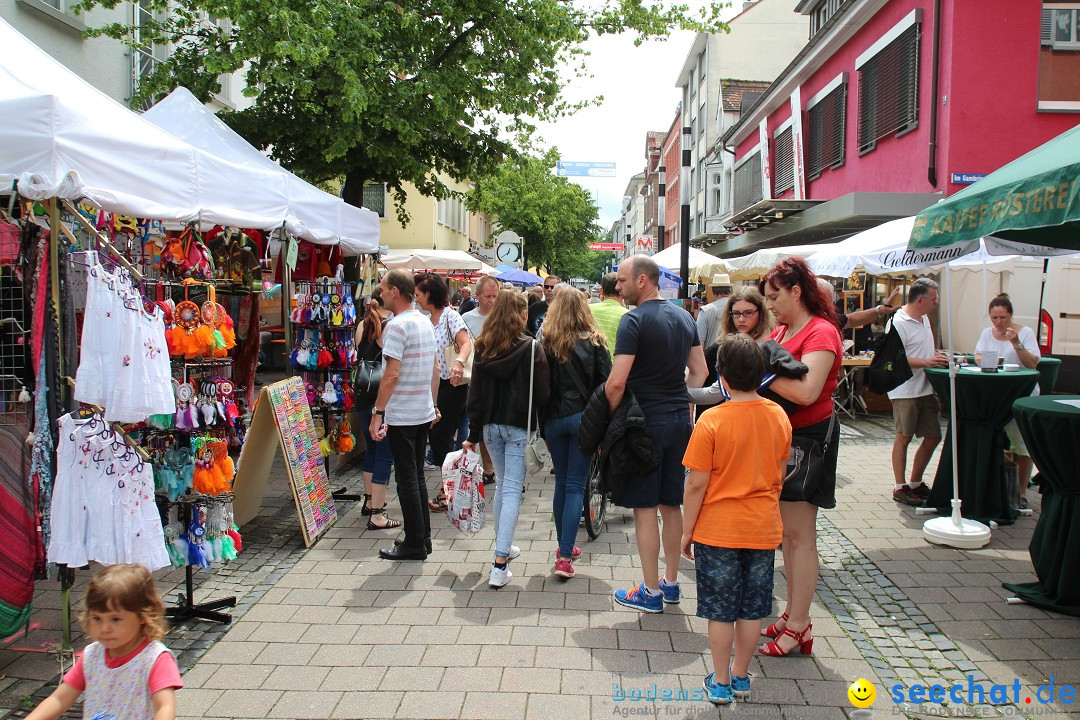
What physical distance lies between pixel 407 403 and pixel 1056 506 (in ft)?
12.4

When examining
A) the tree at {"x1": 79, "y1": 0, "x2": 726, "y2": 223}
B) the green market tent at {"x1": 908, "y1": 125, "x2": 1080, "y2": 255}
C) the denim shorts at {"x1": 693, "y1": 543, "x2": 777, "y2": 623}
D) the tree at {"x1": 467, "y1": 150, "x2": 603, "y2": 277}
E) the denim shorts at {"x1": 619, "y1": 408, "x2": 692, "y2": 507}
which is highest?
the tree at {"x1": 467, "y1": 150, "x2": 603, "y2": 277}

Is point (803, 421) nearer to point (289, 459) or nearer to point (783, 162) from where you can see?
point (289, 459)

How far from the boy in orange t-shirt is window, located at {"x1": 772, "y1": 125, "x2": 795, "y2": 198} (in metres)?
19.0

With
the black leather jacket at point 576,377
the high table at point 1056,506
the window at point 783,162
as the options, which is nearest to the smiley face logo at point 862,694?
A: the high table at point 1056,506

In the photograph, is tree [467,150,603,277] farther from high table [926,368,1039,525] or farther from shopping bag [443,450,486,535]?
shopping bag [443,450,486,535]

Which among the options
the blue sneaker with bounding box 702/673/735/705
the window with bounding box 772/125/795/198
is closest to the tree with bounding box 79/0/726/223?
the blue sneaker with bounding box 702/673/735/705

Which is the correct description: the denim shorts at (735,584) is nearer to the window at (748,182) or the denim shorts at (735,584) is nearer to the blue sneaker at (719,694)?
the blue sneaker at (719,694)

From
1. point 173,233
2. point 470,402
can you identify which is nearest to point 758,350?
point 470,402

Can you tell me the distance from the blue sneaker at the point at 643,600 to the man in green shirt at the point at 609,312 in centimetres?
200

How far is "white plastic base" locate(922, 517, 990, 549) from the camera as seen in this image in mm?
5469

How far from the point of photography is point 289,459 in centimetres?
544

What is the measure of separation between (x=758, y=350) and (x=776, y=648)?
153cm

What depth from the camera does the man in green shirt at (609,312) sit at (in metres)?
6.27

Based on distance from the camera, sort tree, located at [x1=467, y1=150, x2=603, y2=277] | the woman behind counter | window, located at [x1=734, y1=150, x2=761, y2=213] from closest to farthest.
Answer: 1. the woman behind counter
2. window, located at [x1=734, y1=150, x2=761, y2=213]
3. tree, located at [x1=467, y1=150, x2=603, y2=277]
